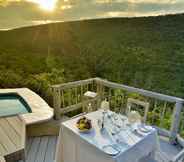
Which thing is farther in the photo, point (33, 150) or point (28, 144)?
point (28, 144)

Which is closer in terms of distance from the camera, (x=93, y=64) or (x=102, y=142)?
(x=102, y=142)

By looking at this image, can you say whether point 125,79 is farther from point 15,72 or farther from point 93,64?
point 15,72

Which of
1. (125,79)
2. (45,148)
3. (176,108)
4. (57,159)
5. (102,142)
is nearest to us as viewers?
(102,142)

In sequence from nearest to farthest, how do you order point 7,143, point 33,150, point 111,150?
point 111,150 < point 7,143 < point 33,150

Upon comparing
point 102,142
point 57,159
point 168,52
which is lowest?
point 57,159

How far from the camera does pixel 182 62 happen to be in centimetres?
655

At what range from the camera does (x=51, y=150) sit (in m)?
2.77

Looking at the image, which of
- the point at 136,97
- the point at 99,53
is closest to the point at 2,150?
the point at 136,97

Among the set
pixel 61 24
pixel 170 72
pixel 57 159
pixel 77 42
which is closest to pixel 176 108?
pixel 57 159

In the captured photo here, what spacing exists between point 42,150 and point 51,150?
0.15 metres

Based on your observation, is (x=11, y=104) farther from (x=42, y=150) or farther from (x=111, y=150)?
(x=111, y=150)

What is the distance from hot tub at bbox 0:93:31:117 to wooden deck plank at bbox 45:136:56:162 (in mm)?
2420

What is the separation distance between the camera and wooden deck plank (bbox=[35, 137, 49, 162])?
2573 mm

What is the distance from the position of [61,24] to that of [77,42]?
3.90ft
